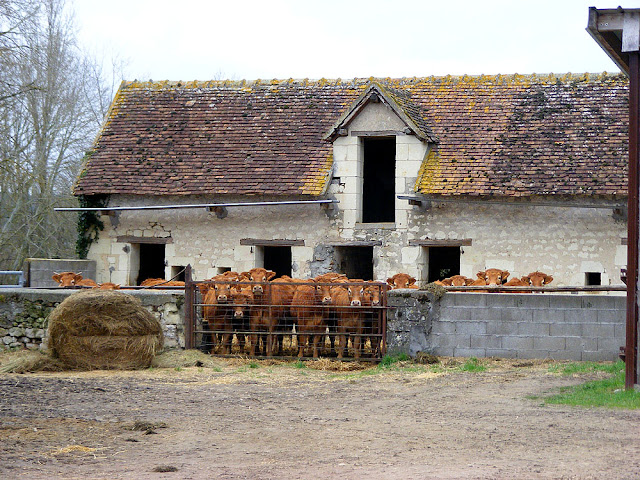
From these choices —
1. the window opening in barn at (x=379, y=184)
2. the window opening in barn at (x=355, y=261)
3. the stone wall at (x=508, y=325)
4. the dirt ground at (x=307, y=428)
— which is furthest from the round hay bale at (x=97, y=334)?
the window opening in barn at (x=379, y=184)

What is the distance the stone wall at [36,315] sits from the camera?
1627 centimetres

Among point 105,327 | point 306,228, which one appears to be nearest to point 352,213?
point 306,228

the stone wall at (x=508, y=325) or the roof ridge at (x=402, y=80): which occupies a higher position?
the roof ridge at (x=402, y=80)

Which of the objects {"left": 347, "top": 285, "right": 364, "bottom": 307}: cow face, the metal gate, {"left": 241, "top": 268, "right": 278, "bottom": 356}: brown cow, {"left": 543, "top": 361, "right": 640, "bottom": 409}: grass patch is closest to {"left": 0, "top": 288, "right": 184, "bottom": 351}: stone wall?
the metal gate

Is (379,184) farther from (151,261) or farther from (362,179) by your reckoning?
(151,261)

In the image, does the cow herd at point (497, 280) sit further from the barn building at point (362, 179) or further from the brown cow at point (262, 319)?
the brown cow at point (262, 319)

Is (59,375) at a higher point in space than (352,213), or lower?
lower

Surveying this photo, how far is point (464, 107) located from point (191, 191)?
7.11 metres

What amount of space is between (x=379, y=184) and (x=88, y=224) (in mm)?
7916

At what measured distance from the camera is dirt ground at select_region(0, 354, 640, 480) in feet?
24.9

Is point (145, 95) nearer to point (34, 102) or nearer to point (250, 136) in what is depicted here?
point (250, 136)

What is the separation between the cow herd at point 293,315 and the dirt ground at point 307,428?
1.72m

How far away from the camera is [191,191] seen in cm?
2269

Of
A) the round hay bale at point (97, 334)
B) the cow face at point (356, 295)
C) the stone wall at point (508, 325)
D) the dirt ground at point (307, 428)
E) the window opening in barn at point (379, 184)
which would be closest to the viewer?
the dirt ground at point (307, 428)
